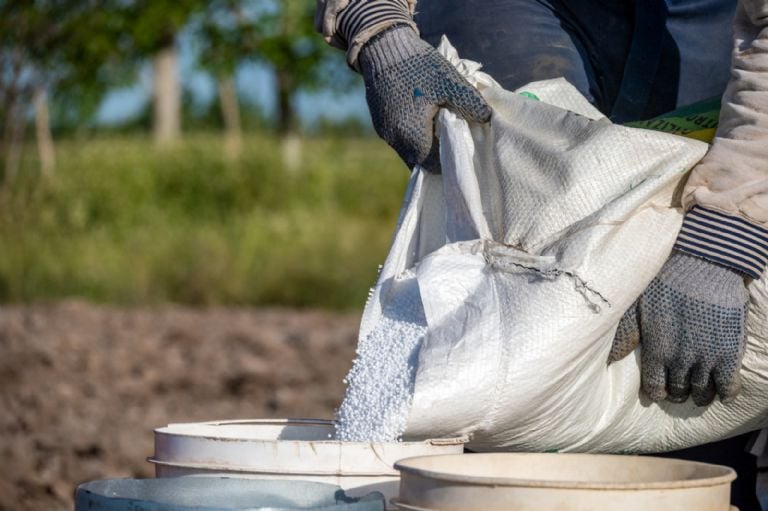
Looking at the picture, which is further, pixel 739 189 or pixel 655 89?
pixel 655 89

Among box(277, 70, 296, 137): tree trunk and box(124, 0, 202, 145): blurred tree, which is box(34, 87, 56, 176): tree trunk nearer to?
box(124, 0, 202, 145): blurred tree

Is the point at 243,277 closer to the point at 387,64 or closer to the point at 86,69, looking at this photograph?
the point at 86,69

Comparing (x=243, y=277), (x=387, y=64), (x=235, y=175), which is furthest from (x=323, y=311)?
(x=387, y=64)

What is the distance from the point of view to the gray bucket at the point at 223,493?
167cm

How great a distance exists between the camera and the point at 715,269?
194cm

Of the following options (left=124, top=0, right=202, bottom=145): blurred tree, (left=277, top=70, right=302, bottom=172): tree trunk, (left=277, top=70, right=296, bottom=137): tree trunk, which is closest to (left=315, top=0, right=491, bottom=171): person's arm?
(left=277, top=70, right=302, bottom=172): tree trunk

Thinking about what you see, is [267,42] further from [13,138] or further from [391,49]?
[391,49]

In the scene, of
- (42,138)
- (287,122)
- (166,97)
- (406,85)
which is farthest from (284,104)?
(406,85)

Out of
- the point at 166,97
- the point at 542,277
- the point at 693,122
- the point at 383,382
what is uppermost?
the point at 166,97

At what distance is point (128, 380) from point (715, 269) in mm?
5597

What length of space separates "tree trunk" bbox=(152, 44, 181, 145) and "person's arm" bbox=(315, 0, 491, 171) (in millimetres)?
17007

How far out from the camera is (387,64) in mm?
2189

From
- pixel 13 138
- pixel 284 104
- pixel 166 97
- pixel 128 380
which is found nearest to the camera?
pixel 128 380

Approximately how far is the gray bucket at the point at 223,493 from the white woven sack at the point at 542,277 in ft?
0.53
